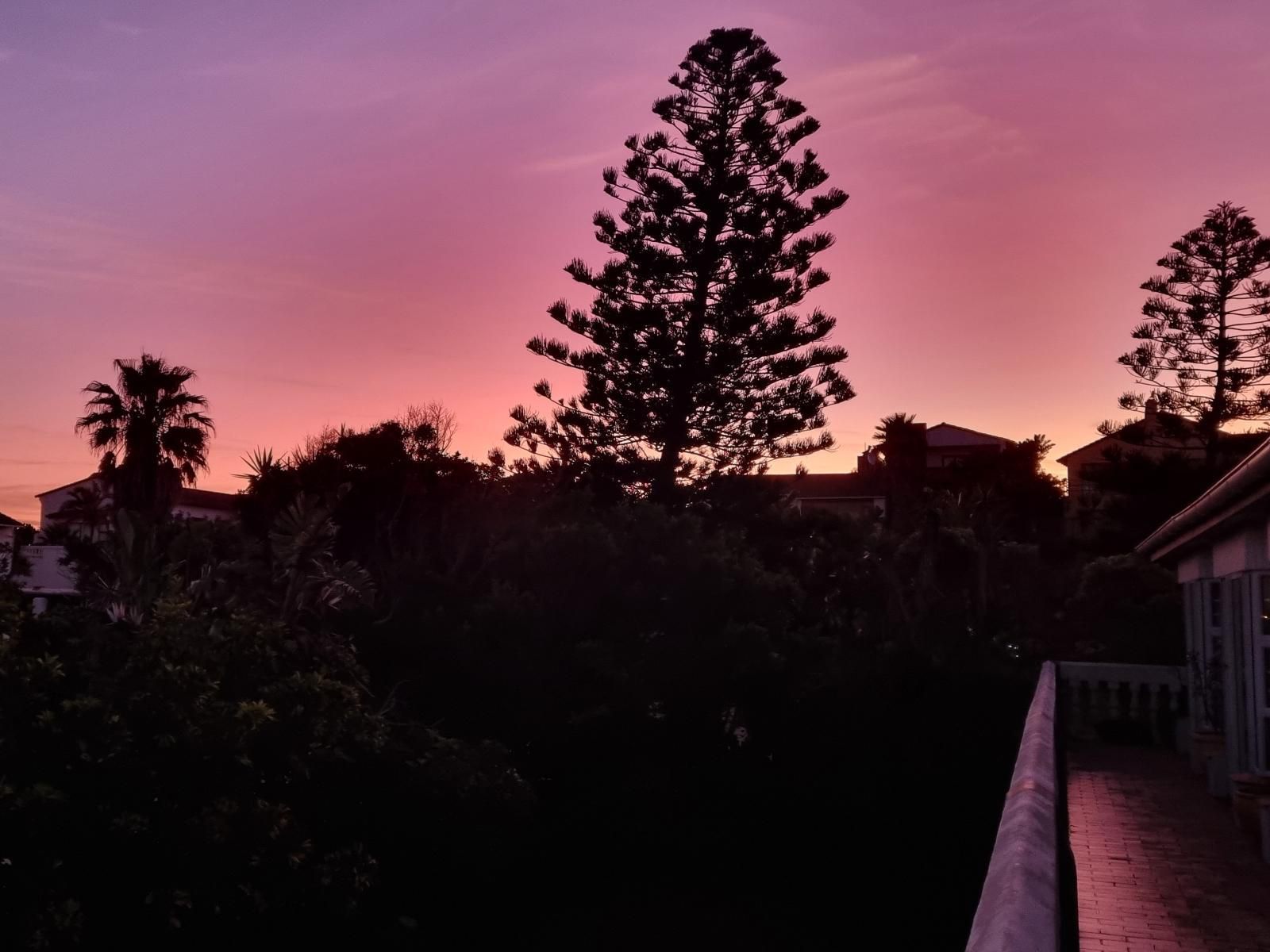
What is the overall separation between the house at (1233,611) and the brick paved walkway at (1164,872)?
39cm

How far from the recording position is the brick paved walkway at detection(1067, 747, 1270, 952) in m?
5.50

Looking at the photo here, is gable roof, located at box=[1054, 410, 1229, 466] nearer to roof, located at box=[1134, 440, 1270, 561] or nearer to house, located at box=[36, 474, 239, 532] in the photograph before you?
roof, located at box=[1134, 440, 1270, 561]

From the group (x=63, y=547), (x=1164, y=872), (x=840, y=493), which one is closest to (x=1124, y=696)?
(x=1164, y=872)

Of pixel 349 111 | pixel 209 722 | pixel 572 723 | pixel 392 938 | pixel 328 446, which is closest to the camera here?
pixel 209 722

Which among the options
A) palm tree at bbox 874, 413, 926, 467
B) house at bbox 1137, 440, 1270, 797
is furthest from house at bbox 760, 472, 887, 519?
house at bbox 1137, 440, 1270, 797

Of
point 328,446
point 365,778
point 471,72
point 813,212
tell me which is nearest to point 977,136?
point 471,72

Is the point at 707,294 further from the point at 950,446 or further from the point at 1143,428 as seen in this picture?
the point at 950,446

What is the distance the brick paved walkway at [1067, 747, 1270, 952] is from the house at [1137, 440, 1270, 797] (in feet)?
1.27

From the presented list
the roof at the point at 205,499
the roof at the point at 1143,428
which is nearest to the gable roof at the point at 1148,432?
the roof at the point at 1143,428

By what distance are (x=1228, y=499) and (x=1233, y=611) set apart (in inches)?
132

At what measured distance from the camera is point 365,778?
1202 centimetres

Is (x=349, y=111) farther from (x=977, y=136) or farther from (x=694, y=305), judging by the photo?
(x=694, y=305)

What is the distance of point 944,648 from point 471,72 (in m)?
13.4

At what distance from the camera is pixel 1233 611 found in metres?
8.64
